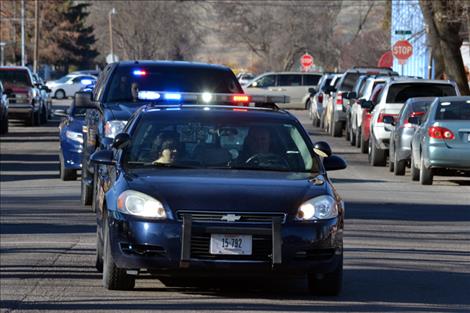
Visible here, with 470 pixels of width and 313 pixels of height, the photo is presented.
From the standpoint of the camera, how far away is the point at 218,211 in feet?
30.2

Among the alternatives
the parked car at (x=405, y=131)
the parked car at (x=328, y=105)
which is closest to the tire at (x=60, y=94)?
the parked car at (x=328, y=105)

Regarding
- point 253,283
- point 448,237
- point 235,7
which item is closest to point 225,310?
point 253,283

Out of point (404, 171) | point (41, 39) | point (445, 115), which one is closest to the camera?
point (445, 115)

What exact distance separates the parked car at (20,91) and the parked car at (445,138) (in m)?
19.4

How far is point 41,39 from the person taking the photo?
93.4 m

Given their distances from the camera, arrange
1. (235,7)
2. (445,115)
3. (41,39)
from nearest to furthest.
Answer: (445,115) < (41,39) < (235,7)

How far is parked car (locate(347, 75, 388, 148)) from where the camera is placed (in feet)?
104

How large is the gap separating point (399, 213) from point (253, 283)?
7080 mm

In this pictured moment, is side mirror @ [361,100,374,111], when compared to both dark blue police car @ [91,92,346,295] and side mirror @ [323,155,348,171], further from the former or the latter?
dark blue police car @ [91,92,346,295]

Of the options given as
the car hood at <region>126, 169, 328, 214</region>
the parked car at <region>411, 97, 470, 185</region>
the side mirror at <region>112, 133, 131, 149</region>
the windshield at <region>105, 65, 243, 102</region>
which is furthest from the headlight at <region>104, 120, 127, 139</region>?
the parked car at <region>411, 97, 470, 185</region>

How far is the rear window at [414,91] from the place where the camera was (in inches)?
1055

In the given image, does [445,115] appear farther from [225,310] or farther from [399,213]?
[225,310]

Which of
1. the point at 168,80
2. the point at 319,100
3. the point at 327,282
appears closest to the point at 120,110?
the point at 168,80

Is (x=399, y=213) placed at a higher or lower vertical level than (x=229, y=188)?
lower
